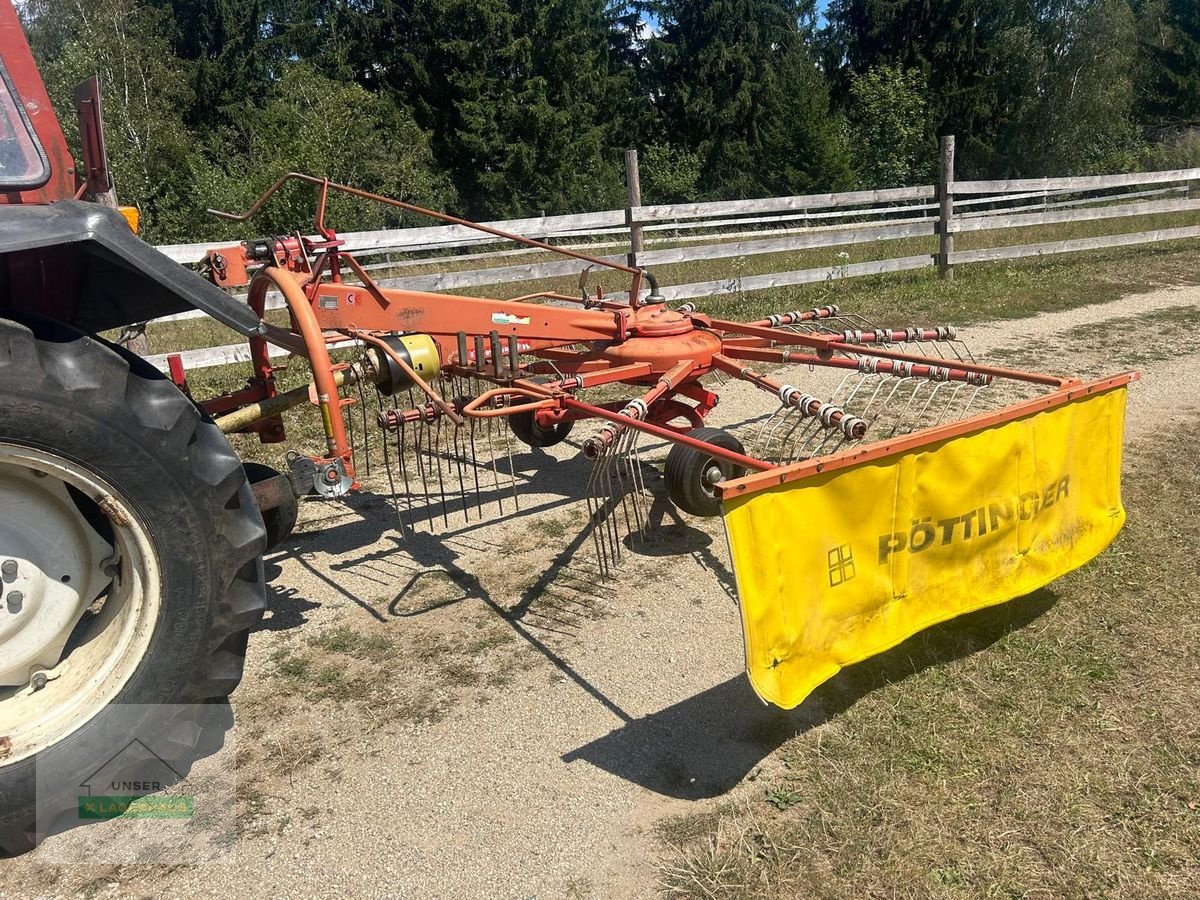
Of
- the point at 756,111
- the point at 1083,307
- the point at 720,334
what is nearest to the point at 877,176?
the point at 756,111

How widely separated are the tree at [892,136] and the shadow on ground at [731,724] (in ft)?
96.4

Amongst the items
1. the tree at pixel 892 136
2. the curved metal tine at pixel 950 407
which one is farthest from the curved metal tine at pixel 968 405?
the tree at pixel 892 136

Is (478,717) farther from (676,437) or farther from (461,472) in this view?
(461,472)

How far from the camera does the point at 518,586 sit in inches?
159

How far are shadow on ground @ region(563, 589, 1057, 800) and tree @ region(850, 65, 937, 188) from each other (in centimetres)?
2939

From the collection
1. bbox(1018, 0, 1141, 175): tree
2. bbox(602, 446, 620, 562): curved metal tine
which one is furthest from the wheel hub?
bbox(1018, 0, 1141, 175): tree

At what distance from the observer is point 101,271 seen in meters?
2.82

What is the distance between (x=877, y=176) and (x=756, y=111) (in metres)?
8.11

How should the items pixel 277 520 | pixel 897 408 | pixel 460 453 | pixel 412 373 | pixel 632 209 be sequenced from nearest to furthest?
pixel 412 373
pixel 277 520
pixel 460 453
pixel 897 408
pixel 632 209

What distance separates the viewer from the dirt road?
2445 mm

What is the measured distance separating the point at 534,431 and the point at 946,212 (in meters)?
8.21

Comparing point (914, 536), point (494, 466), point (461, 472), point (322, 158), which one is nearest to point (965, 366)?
point (914, 536)

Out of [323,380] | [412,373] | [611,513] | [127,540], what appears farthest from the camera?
[611,513]

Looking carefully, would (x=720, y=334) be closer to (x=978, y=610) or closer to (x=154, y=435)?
(x=978, y=610)
